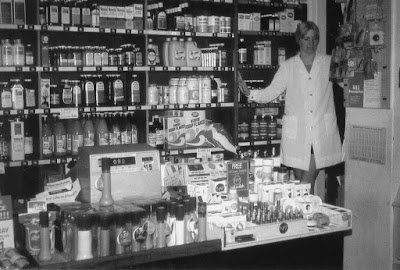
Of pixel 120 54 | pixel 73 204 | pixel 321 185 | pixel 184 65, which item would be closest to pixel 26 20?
pixel 120 54

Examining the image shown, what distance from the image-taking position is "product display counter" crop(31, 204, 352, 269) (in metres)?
2.50

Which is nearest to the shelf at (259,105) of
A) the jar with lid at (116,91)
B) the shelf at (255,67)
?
the shelf at (255,67)

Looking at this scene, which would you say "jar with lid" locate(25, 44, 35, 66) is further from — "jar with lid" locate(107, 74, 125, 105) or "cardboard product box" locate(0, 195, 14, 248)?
"cardboard product box" locate(0, 195, 14, 248)

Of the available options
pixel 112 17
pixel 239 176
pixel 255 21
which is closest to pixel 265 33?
pixel 255 21

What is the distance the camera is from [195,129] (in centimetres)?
560

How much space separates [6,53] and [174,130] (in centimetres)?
175

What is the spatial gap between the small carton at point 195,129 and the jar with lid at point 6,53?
1735 mm

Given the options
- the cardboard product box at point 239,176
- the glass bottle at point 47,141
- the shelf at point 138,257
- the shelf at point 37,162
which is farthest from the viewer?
the glass bottle at point 47,141

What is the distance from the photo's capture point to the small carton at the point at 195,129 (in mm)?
5555

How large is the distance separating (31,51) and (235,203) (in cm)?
271

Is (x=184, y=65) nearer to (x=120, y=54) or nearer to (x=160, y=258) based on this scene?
(x=120, y=54)

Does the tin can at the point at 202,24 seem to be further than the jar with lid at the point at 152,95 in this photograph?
Yes

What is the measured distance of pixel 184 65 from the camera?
5.52 meters

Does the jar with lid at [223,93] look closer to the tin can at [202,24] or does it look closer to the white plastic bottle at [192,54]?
the white plastic bottle at [192,54]
